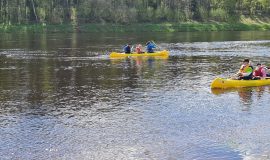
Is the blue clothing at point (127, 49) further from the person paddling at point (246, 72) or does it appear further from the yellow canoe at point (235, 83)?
the yellow canoe at point (235, 83)

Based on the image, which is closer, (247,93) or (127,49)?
(247,93)

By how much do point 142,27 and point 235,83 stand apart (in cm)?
9784

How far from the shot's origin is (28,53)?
67.1 metres

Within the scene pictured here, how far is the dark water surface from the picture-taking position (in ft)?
70.1

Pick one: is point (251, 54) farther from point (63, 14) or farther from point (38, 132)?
point (63, 14)

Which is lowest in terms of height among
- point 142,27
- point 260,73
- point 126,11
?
point 260,73

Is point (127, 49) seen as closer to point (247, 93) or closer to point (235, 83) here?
point (235, 83)

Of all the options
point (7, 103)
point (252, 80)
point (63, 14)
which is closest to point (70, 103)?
point (7, 103)

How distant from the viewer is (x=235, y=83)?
36906 mm

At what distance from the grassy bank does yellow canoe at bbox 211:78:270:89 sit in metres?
91.3

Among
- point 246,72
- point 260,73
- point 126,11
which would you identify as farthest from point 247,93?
point 126,11

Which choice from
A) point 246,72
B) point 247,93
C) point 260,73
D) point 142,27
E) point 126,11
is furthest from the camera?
point 126,11

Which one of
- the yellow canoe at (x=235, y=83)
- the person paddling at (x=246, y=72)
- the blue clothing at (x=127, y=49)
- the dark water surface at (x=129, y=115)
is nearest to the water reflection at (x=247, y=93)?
the dark water surface at (x=129, y=115)

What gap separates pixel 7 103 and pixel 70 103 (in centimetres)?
453
